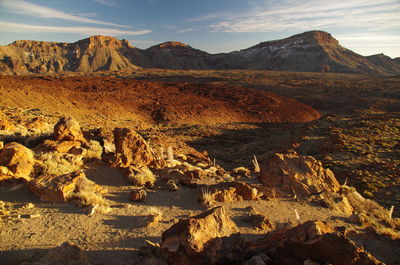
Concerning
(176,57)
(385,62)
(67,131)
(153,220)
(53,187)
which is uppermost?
(176,57)

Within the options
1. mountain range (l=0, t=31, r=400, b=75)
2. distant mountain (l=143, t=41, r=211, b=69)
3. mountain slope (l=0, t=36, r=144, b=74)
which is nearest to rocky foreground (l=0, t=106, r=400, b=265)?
mountain range (l=0, t=31, r=400, b=75)

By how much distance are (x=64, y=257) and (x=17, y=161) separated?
142 inches

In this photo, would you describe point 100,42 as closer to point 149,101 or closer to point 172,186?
point 149,101

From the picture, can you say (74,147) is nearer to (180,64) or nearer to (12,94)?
(12,94)

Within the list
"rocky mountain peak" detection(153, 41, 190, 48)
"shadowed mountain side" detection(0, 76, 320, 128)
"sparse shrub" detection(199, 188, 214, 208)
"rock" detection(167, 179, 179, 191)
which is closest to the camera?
"sparse shrub" detection(199, 188, 214, 208)

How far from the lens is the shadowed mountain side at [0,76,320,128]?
794 inches

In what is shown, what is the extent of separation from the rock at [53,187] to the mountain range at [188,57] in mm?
123541

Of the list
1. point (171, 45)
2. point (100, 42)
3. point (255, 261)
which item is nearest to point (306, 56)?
point (171, 45)

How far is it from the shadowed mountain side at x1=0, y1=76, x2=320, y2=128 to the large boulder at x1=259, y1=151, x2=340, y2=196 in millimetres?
13716

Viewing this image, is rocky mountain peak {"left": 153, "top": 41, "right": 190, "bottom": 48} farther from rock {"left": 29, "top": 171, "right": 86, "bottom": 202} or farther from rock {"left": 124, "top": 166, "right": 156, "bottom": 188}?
rock {"left": 29, "top": 171, "right": 86, "bottom": 202}

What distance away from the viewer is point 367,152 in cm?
1500

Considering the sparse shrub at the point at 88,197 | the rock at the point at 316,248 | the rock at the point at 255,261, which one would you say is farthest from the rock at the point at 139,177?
the rock at the point at 316,248

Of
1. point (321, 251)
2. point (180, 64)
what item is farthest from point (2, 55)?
point (321, 251)

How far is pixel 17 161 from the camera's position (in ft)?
19.9
